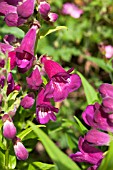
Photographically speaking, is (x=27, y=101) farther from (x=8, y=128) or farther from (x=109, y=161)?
(x=109, y=161)

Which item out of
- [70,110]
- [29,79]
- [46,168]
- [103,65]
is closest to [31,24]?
[29,79]

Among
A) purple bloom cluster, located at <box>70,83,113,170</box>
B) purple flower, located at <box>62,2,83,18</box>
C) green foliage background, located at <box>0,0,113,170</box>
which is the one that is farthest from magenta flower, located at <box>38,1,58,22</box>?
purple flower, located at <box>62,2,83,18</box>

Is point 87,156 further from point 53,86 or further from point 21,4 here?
point 21,4

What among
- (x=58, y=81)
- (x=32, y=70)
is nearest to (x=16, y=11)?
(x=32, y=70)

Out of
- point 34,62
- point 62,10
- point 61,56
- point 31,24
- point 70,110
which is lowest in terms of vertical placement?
point 70,110

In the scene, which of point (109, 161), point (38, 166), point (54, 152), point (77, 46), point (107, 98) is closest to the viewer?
point (54, 152)
